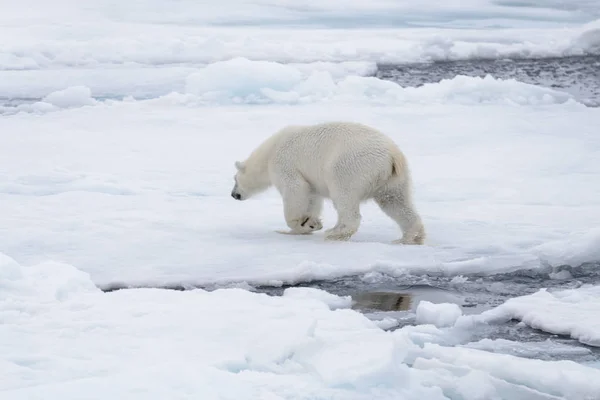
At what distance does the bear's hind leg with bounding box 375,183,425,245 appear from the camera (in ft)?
15.7

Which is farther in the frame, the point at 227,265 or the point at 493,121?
the point at 493,121

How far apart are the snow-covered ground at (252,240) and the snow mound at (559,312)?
0.5 inches

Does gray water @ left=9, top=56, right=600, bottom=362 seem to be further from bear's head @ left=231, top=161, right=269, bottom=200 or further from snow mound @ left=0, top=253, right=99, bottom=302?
bear's head @ left=231, top=161, right=269, bottom=200

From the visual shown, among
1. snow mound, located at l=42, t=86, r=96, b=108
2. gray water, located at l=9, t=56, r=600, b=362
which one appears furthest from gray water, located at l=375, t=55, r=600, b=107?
gray water, located at l=9, t=56, r=600, b=362

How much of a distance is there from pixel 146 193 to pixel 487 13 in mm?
30402

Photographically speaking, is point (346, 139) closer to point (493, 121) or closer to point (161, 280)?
point (161, 280)

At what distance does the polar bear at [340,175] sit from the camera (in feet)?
15.3

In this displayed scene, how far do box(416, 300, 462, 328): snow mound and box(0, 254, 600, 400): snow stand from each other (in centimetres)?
15

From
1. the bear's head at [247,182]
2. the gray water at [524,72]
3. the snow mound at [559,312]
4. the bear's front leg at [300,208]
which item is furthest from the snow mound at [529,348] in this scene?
the gray water at [524,72]

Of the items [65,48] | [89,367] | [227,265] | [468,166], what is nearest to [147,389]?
[89,367]

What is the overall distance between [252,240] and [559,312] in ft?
6.41

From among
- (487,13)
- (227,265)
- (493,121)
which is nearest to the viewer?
(227,265)

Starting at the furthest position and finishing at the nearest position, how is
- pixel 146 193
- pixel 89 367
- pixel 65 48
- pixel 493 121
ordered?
1. pixel 65 48
2. pixel 493 121
3. pixel 146 193
4. pixel 89 367

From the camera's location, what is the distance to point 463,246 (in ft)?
15.6
